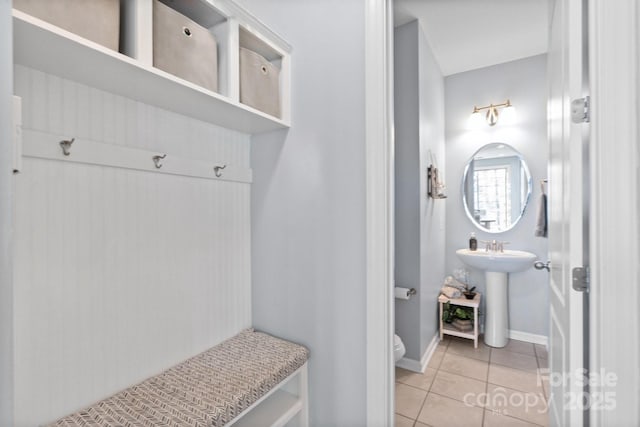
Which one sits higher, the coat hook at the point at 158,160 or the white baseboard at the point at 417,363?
the coat hook at the point at 158,160

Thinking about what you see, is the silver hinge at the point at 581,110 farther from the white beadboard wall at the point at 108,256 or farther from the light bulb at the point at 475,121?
the light bulb at the point at 475,121

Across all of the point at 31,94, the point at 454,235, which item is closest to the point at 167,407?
the point at 31,94

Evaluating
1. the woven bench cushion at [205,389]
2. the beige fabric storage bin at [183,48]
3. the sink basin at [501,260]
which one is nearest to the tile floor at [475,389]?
the sink basin at [501,260]

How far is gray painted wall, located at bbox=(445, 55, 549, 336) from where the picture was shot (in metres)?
2.86

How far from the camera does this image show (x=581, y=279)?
3.09 feet

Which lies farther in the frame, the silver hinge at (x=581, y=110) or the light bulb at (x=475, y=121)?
the light bulb at (x=475, y=121)

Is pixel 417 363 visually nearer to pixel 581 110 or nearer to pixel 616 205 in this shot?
pixel 616 205

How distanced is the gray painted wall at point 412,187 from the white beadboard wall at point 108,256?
1.48m

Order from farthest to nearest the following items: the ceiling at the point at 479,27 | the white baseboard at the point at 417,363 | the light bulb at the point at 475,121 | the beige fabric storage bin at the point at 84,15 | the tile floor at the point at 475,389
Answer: the light bulb at the point at 475,121, the white baseboard at the point at 417,363, the ceiling at the point at 479,27, the tile floor at the point at 475,389, the beige fabric storage bin at the point at 84,15

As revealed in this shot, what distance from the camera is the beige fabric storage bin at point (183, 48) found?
97 cm

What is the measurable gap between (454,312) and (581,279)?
2.16 meters

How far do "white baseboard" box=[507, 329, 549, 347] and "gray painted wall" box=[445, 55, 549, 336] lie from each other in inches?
1.2

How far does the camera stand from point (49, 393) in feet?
3.06

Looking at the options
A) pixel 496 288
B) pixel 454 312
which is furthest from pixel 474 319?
pixel 496 288
